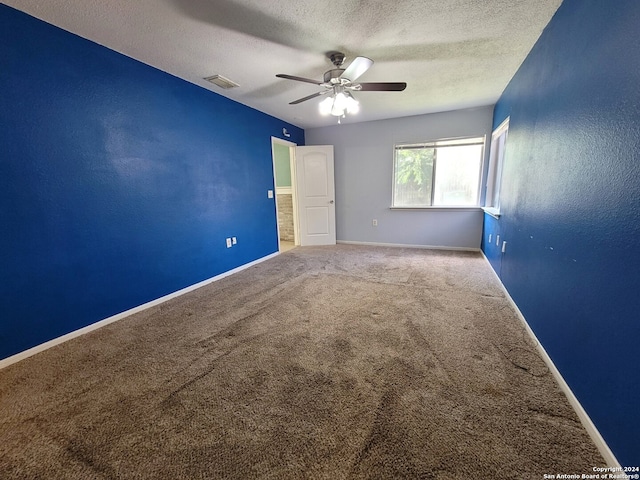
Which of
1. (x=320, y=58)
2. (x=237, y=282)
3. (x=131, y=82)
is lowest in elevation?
(x=237, y=282)

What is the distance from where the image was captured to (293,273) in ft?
12.1

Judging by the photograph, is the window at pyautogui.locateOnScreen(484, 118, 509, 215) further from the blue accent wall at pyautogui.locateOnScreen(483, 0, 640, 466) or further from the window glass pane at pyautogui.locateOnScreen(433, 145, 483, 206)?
the blue accent wall at pyautogui.locateOnScreen(483, 0, 640, 466)

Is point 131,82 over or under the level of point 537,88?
over

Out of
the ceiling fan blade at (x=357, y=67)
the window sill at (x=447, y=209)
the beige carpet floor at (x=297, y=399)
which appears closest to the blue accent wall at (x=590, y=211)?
the beige carpet floor at (x=297, y=399)

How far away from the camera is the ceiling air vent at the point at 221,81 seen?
2.88 meters

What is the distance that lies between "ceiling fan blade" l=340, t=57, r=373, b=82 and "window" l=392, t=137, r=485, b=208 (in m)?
2.76

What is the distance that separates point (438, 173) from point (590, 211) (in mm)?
3665

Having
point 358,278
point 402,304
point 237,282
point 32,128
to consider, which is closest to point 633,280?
point 402,304

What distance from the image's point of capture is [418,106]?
4059 mm

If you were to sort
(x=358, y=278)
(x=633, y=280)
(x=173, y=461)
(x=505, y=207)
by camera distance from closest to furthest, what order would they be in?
1. (x=633, y=280)
2. (x=173, y=461)
3. (x=505, y=207)
4. (x=358, y=278)

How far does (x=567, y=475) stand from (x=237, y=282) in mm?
3178

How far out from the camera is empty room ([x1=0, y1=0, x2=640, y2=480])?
1.15 meters

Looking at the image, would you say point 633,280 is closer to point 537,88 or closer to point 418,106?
point 537,88

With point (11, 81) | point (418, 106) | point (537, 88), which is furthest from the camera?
point (418, 106)
